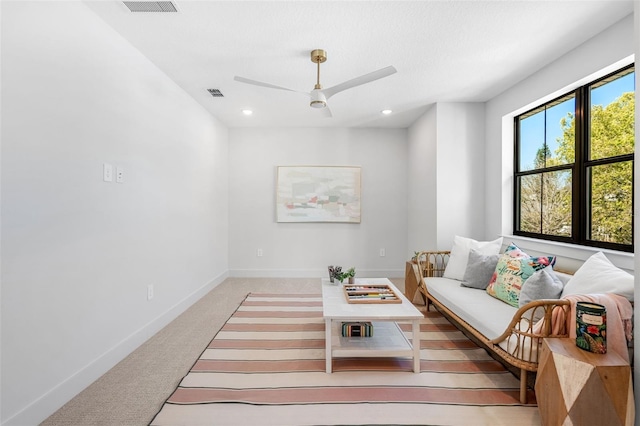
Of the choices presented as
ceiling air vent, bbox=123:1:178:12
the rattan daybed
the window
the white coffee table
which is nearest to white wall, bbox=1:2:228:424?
ceiling air vent, bbox=123:1:178:12

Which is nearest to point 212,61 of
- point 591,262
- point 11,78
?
point 11,78

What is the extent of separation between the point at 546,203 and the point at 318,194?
9.79 feet

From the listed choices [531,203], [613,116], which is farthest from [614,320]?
[531,203]

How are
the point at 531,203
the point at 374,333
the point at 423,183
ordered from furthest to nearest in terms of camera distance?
the point at 423,183 < the point at 531,203 < the point at 374,333

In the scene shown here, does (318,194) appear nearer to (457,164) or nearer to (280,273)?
(280,273)

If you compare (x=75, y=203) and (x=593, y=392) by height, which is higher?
(x=75, y=203)

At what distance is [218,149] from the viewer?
15.0ft

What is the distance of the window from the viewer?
2273 millimetres

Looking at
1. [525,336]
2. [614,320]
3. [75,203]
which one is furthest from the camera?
[75,203]

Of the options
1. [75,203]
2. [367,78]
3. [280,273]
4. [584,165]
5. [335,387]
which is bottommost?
[335,387]

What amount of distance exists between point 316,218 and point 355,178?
2.96 feet

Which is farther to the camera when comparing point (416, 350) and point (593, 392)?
point (416, 350)

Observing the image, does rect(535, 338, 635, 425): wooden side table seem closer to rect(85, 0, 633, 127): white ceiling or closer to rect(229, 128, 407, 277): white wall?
rect(85, 0, 633, 127): white ceiling

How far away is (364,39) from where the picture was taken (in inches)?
93.6
